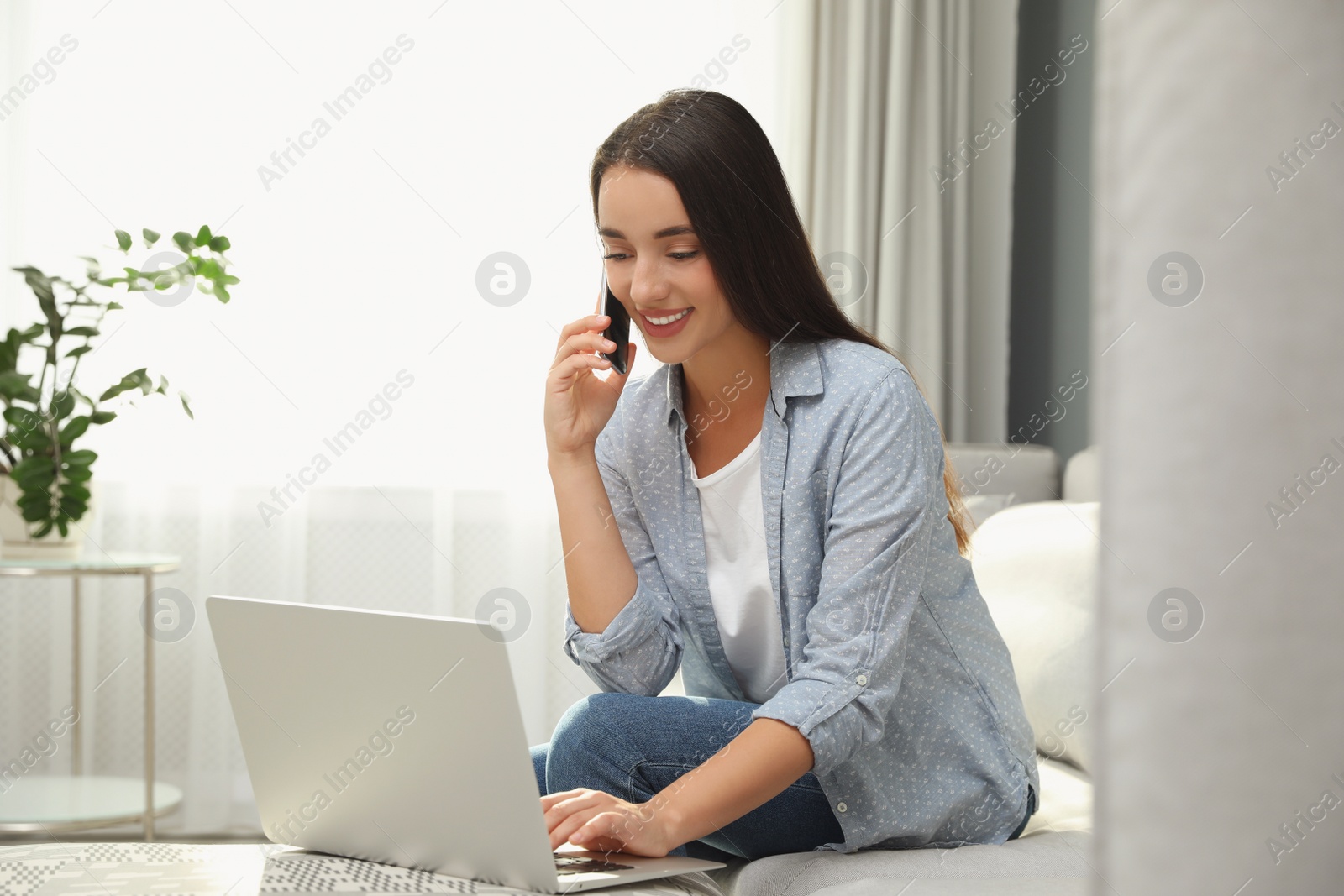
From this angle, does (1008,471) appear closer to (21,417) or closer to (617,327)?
(617,327)

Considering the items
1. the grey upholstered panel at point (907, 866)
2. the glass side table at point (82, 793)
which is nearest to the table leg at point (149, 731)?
the glass side table at point (82, 793)

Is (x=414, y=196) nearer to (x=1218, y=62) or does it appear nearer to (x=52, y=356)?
(x=52, y=356)

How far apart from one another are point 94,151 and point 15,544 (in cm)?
108

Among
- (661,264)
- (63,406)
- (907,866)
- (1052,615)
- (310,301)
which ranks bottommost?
(907,866)

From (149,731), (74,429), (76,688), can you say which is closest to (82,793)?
(149,731)

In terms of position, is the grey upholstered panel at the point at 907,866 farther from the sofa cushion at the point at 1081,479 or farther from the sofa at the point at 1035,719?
the sofa cushion at the point at 1081,479

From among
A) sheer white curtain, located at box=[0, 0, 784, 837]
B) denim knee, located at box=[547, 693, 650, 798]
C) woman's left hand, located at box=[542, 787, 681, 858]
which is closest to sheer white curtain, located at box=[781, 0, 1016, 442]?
sheer white curtain, located at box=[0, 0, 784, 837]

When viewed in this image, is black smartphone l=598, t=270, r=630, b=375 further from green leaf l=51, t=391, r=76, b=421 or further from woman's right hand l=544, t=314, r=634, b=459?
green leaf l=51, t=391, r=76, b=421

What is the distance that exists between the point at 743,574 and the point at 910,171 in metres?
1.82

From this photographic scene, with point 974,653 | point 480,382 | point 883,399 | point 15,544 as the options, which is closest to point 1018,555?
point 974,653

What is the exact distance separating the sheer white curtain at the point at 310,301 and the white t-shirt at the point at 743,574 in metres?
1.55

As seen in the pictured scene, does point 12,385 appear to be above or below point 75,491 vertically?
above

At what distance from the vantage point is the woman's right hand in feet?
3.86

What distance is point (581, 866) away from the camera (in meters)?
0.82
